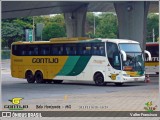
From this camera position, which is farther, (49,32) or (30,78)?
(49,32)

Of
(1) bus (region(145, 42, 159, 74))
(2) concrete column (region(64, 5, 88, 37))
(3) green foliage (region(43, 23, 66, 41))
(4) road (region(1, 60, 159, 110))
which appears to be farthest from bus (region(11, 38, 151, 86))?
(2) concrete column (region(64, 5, 88, 37))

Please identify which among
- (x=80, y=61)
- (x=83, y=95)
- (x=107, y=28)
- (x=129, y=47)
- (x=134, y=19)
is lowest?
(x=83, y=95)

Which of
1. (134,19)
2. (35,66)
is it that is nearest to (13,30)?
(134,19)

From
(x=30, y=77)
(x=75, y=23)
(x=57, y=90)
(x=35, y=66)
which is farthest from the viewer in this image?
(x=75, y=23)

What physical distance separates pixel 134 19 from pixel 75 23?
14707 mm

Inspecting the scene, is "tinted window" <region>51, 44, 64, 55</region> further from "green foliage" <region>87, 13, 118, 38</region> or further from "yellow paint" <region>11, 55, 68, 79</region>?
"green foliage" <region>87, 13, 118, 38</region>

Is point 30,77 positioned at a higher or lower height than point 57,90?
higher

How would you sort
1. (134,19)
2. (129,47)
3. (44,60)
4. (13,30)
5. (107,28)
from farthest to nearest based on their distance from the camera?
(107,28) → (13,30) → (134,19) → (44,60) → (129,47)

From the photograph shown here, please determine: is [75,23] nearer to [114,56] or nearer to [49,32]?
[49,32]

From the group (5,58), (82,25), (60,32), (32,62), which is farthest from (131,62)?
(5,58)

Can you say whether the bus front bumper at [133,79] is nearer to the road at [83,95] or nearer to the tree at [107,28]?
the road at [83,95]

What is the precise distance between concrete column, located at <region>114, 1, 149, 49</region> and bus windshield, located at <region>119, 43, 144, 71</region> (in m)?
5.96

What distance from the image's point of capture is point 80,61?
28.3m

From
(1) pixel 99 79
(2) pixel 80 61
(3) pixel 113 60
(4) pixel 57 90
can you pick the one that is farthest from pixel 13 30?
(4) pixel 57 90
